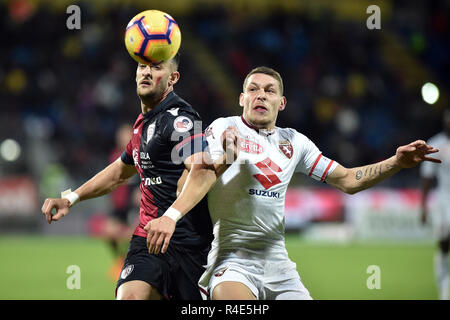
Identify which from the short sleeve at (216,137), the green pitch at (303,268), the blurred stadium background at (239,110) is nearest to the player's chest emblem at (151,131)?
the short sleeve at (216,137)

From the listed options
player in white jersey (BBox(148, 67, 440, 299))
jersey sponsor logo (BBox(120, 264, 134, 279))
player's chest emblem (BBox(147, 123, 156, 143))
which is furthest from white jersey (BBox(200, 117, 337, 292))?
jersey sponsor logo (BBox(120, 264, 134, 279))

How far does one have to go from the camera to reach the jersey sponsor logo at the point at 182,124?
4.29 m

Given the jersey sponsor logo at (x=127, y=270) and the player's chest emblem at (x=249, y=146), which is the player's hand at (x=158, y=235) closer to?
the jersey sponsor logo at (x=127, y=270)

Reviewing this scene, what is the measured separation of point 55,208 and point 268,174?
1610 millimetres

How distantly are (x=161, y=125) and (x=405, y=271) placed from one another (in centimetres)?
803

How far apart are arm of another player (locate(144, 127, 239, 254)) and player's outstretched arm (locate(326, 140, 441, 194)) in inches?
41.9

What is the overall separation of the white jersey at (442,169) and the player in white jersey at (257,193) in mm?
5332

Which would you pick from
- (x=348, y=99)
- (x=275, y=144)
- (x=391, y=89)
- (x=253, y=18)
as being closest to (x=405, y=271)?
(x=275, y=144)

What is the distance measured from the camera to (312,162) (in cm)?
496

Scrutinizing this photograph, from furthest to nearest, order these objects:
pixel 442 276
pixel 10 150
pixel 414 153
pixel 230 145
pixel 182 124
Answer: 1. pixel 10 150
2. pixel 442 276
3. pixel 414 153
4. pixel 182 124
5. pixel 230 145

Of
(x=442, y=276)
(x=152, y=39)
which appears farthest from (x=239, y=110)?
(x=152, y=39)

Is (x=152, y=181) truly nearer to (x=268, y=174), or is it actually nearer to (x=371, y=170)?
(x=268, y=174)

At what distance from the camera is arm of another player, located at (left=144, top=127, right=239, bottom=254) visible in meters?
3.74

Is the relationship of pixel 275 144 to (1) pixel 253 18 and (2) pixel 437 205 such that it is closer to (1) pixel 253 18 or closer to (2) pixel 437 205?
(2) pixel 437 205
